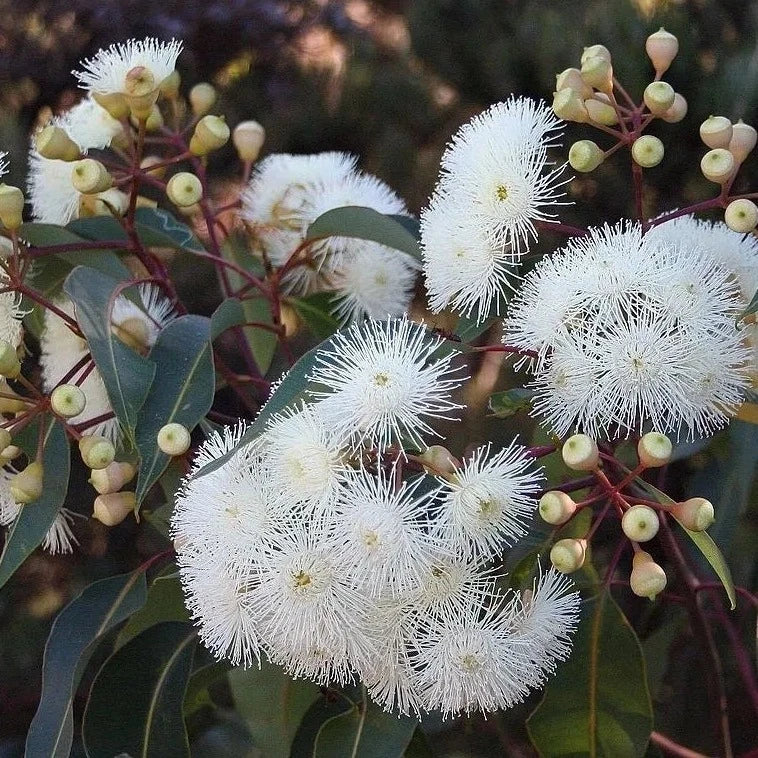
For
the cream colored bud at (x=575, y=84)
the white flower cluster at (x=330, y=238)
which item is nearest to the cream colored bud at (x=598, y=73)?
the cream colored bud at (x=575, y=84)

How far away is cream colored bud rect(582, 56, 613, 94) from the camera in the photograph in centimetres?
62

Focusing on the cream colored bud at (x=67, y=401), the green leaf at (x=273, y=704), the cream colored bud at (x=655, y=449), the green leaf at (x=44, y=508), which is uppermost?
the cream colored bud at (x=655, y=449)

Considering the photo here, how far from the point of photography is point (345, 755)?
0.64 m

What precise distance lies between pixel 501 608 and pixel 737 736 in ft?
2.02

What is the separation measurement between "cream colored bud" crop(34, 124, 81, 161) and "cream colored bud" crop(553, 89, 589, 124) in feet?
1.08

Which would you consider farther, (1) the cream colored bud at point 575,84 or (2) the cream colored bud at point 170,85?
(2) the cream colored bud at point 170,85

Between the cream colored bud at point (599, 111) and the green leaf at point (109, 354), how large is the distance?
12.7 inches

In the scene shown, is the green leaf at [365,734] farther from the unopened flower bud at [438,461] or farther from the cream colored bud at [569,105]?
the cream colored bud at [569,105]

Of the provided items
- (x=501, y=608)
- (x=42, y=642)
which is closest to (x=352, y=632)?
(x=501, y=608)

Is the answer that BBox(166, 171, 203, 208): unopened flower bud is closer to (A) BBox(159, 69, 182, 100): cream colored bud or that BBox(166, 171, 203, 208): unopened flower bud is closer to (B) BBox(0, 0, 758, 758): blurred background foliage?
Answer: (A) BBox(159, 69, 182, 100): cream colored bud

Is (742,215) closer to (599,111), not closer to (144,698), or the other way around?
(599,111)

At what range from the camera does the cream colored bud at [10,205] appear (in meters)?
0.64

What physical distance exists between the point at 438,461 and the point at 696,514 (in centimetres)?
14

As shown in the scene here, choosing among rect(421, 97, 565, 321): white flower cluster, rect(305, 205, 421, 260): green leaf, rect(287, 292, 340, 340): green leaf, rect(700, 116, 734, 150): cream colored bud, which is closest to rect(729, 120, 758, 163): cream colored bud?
rect(700, 116, 734, 150): cream colored bud
